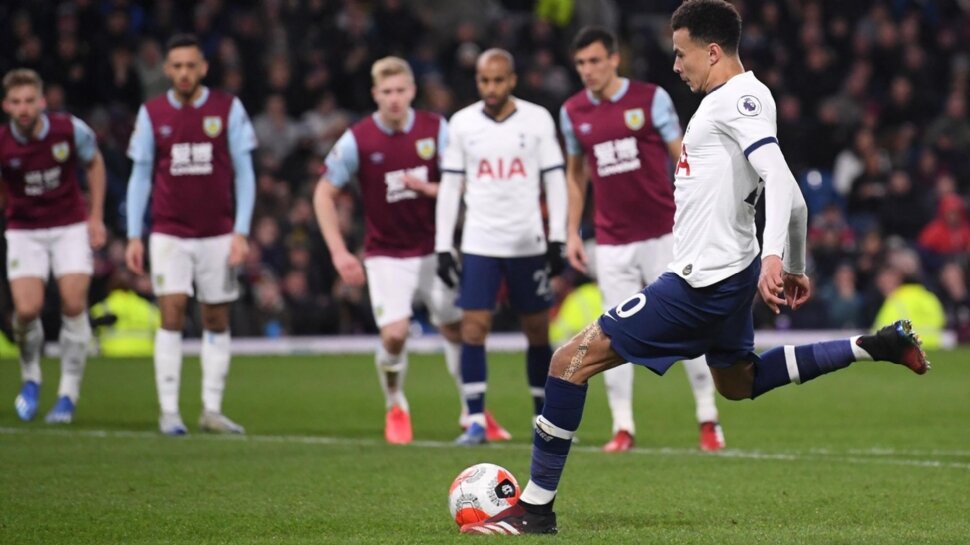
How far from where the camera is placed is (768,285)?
5.87 metres

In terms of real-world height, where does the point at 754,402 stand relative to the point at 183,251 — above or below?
below

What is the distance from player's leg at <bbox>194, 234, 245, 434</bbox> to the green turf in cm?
40

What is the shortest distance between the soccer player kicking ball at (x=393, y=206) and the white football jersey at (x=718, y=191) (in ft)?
14.8

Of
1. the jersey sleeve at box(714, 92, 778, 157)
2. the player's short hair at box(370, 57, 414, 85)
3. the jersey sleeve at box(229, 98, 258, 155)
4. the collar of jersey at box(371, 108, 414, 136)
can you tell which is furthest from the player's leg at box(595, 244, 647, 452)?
the jersey sleeve at box(714, 92, 778, 157)

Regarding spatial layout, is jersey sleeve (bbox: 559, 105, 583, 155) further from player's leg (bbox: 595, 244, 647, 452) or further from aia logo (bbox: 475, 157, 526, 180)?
player's leg (bbox: 595, 244, 647, 452)

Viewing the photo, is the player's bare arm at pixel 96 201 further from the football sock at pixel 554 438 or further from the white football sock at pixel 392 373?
the football sock at pixel 554 438

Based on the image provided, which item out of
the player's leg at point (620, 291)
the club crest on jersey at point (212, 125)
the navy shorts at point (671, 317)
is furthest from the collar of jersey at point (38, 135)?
the navy shorts at point (671, 317)

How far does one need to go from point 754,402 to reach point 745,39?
454 inches

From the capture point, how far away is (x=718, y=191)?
20.9 feet

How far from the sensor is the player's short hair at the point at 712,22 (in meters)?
6.41

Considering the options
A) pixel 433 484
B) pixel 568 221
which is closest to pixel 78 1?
pixel 568 221

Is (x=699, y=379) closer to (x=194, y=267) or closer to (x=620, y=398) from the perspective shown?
(x=620, y=398)

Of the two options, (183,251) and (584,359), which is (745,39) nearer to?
(183,251)

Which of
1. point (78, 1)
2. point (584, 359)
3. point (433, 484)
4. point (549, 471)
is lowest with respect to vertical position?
point (433, 484)
